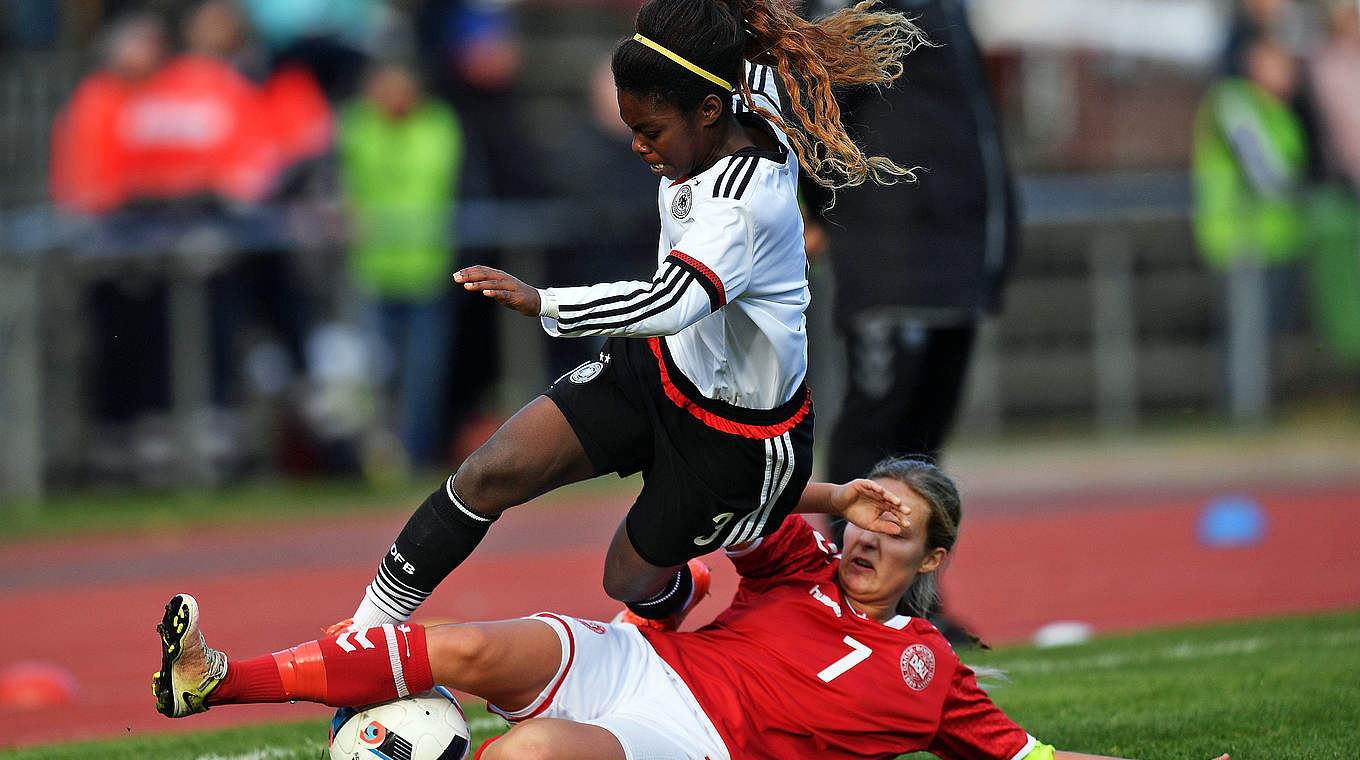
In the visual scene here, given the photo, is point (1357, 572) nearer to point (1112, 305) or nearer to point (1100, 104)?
point (1112, 305)

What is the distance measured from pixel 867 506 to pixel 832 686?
0.51 meters

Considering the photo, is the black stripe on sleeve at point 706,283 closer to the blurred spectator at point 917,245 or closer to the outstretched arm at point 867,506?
the outstretched arm at point 867,506

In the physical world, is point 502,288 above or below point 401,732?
above

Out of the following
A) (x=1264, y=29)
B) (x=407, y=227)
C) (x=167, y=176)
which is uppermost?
(x=1264, y=29)

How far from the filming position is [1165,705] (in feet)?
18.1

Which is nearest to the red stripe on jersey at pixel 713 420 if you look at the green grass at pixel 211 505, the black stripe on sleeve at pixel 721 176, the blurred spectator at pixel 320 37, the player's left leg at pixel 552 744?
the black stripe on sleeve at pixel 721 176

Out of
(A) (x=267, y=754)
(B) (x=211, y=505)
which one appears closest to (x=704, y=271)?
(A) (x=267, y=754)

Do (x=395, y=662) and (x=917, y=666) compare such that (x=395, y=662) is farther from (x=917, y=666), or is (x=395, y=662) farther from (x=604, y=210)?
(x=604, y=210)

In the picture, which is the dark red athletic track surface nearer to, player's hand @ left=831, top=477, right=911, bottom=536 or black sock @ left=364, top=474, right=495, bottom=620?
black sock @ left=364, top=474, right=495, bottom=620

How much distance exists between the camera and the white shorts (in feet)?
13.6

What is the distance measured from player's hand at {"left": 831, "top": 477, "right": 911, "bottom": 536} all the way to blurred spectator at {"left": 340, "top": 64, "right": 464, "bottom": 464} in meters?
8.70

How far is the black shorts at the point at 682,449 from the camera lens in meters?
4.37

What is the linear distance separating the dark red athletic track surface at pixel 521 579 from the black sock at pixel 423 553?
210 cm

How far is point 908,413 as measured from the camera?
630cm
